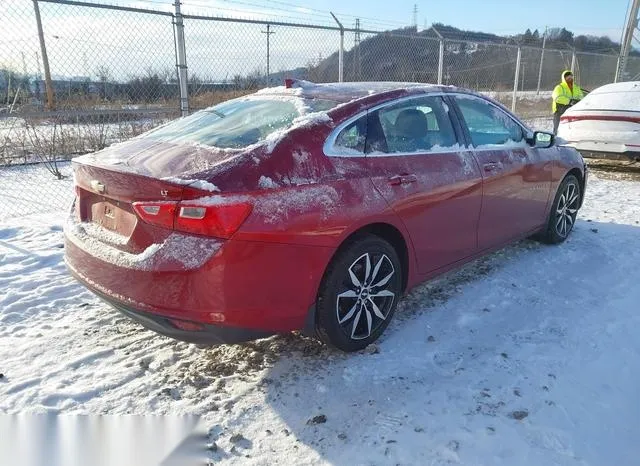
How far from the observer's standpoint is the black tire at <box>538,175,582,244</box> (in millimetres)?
5141

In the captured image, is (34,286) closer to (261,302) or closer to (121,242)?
(121,242)

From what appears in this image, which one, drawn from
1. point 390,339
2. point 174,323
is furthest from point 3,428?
point 390,339

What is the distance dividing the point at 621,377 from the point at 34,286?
4198 mm

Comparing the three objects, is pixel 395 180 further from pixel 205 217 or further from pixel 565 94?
pixel 565 94

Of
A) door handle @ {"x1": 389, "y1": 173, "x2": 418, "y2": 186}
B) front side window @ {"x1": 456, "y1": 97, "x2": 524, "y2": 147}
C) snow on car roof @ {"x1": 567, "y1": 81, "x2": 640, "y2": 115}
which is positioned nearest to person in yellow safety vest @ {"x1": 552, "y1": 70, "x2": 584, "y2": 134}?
snow on car roof @ {"x1": 567, "y1": 81, "x2": 640, "y2": 115}

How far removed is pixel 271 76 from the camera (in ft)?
28.1

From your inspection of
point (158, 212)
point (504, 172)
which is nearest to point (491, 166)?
point (504, 172)

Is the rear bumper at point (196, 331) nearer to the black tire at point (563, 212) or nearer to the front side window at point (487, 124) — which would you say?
the front side window at point (487, 124)

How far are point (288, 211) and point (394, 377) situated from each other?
45.4 inches

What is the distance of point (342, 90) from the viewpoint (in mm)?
3596

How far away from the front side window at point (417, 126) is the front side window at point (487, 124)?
0.30 meters

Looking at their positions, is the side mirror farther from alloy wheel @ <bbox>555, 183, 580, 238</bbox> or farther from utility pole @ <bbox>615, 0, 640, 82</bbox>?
utility pole @ <bbox>615, 0, 640, 82</bbox>

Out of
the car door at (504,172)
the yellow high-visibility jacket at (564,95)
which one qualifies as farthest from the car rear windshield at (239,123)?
the yellow high-visibility jacket at (564,95)

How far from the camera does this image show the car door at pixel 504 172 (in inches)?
160
